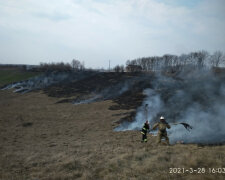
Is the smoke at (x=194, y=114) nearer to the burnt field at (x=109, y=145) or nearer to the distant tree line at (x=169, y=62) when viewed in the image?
the burnt field at (x=109, y=145)

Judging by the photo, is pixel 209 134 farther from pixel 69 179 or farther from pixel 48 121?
pixel 48 121

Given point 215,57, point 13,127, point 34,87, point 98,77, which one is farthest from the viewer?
point 215,57

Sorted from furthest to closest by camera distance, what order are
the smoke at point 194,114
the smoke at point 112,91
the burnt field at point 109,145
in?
the smoke at point 112,91 < the smoke at point 194,114 < the burnt field at point 109,145

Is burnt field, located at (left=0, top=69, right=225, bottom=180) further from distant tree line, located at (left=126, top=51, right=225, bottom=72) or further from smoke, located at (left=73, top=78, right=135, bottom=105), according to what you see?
distant tree line, located at (left=126, top=51, right=225, bottom=72)

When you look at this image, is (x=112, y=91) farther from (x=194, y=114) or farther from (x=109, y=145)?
(x=109, y=145)

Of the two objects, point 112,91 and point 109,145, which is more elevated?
point 112,91

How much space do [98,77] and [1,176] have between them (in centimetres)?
4008

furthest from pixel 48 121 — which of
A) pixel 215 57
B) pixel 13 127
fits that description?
pixel 215 57

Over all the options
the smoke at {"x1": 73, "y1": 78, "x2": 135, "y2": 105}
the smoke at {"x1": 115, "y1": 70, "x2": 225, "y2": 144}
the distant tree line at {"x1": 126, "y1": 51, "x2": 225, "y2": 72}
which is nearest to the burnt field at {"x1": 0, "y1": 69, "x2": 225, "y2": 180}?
the smoke at {"x1": 115, "y1": 70, "x2": 225, "y2": 144}

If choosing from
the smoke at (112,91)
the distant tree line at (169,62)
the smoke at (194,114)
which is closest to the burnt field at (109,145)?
the smoke at (194,114)

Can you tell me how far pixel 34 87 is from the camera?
136 feet

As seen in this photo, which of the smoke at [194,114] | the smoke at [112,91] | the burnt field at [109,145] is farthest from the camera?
the smoke at [112,91]

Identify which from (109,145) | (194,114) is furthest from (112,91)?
(109,145)

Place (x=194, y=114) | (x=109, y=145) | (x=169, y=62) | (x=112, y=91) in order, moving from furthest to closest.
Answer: (x=169, y=62)
(x=112, y=91)
(x=194, y=114)
(x=109, y=145)
